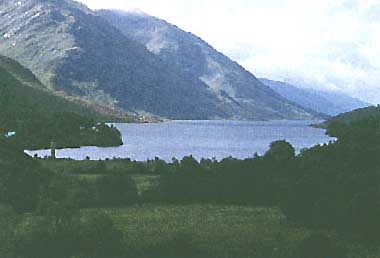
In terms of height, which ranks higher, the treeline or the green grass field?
the treeline

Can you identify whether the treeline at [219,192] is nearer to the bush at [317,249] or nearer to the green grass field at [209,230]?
the green grass field at [209,230]

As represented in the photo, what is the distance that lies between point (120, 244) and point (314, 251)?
17493mm

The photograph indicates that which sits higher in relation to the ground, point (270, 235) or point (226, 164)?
point (226, 164)

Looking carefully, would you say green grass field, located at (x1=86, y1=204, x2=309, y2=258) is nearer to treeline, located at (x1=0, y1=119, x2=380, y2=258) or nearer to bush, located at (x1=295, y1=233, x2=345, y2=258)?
bush, located at (x1=295, y1=233, x2=345, y2=258)

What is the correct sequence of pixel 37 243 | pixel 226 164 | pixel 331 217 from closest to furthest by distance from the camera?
pixel 37 243
pixel 331 217
pixel 226 164

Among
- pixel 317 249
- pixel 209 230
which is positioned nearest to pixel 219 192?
pixel 209 230

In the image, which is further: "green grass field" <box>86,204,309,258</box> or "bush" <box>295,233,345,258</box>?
"green grass field" <box>86,204,309,258</box>

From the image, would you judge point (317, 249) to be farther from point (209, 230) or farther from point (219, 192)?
point (219, 192)

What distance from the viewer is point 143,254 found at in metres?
50.8

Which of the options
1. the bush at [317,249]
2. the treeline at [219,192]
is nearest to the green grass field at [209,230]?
the bush at [317,249]

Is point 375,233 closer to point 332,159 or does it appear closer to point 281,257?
point 281,257

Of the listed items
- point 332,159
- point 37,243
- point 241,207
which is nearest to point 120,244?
point 37,243

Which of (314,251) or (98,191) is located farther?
(98,191)

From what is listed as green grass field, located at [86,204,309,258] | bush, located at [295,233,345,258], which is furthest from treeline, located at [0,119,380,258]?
bush, located at [295,233,345,258]
